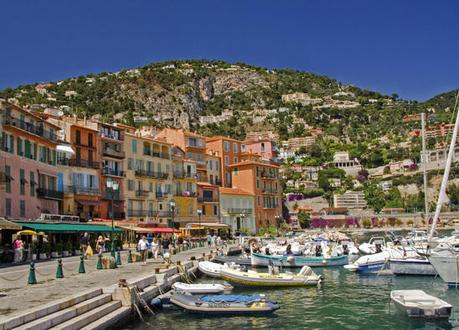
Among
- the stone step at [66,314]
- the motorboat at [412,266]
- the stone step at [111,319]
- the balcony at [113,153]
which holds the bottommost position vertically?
the motorboat at [412,266]

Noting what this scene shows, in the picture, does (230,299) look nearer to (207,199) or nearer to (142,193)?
(142,193)

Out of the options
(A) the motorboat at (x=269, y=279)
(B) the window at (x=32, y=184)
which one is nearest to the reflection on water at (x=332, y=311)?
(A) the motorboat at (x=269, y=279)

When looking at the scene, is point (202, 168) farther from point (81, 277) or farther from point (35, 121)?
point (81, 277)

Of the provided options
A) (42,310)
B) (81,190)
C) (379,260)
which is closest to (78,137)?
(81,190)

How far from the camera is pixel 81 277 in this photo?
883 inches

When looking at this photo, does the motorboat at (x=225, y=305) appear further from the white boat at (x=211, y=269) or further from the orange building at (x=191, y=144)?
the orange building at (x=191, y=144)

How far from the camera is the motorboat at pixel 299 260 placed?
37906 millimetres

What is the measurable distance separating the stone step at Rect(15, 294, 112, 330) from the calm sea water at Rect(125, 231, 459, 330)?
1.38m

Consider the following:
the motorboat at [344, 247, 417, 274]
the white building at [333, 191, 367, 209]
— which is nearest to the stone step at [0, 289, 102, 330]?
the motorboat at [344, 247, 417, 274]

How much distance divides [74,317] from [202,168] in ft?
207

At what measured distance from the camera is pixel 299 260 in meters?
39.5

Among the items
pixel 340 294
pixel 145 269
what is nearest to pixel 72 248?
pixel 145 269

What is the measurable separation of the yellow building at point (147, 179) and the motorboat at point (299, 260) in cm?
2496

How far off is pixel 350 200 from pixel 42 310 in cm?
13684
